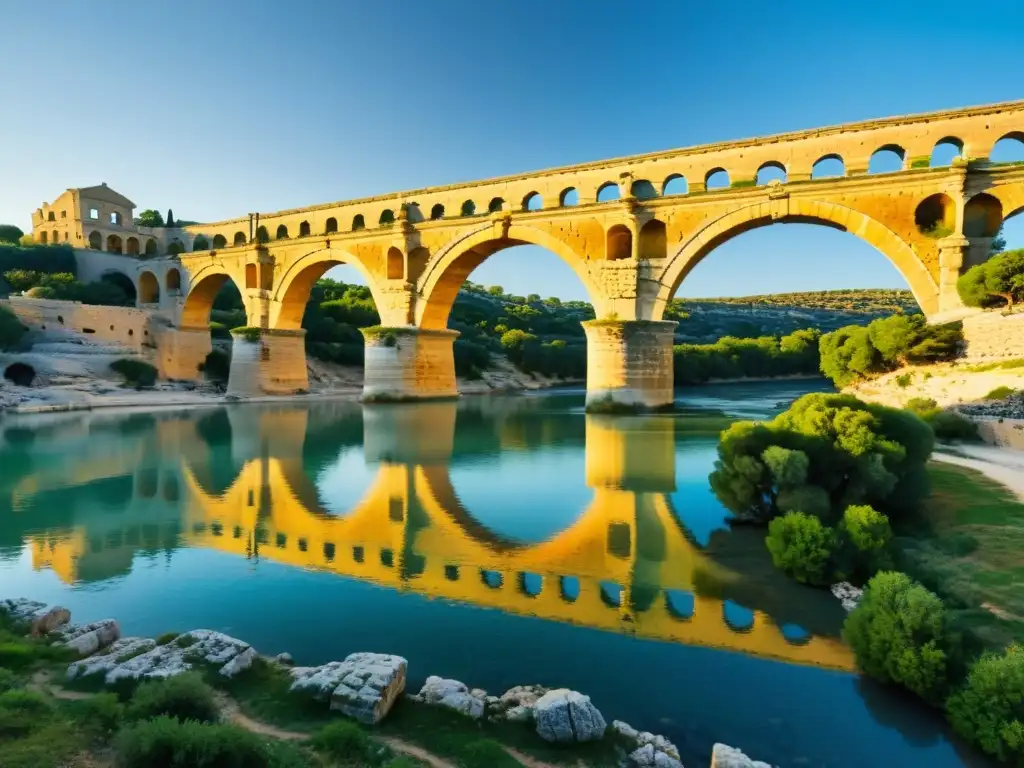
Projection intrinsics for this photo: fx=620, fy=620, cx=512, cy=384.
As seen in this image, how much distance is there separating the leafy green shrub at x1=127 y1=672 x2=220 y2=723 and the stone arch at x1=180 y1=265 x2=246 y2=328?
32546 millimetres

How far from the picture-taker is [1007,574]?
5672 mm

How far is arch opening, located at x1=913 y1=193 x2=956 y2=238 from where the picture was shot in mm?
16766

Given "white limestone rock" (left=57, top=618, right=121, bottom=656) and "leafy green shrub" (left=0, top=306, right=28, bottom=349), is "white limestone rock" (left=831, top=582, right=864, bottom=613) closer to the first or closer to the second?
"white limestone rock" (left=57, top=618, right=121, bottom=656)

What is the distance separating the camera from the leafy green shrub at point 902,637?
4055 millimetres

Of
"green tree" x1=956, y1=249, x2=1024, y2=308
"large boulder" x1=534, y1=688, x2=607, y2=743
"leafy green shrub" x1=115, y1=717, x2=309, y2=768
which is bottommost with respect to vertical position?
"large boulder" x1=534, y1=688, x2=607, y2=743

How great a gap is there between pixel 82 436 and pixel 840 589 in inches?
728

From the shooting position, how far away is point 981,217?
55.0ft

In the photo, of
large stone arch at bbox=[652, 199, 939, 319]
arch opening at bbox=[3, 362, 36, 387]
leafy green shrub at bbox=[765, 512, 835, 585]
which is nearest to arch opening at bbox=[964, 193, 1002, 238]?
large stone arch at bbox=[652, 199, 939, 319]

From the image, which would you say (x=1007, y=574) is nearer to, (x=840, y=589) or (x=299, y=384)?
(x=840, y=589)

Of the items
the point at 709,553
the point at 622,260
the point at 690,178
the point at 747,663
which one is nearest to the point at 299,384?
the point at 622,260

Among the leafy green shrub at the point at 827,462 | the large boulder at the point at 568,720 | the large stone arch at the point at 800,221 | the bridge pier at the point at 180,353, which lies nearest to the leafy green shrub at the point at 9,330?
the bridge pier at the point at 180,353

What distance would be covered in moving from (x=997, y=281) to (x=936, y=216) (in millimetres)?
3269

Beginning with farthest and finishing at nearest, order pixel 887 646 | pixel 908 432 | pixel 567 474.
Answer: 1. pixel 567 474
2. pixel 908 432
3. pixel 887 646

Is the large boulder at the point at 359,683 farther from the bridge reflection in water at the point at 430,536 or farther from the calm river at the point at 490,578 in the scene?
the bridge reflection in water at the point at 430,536
